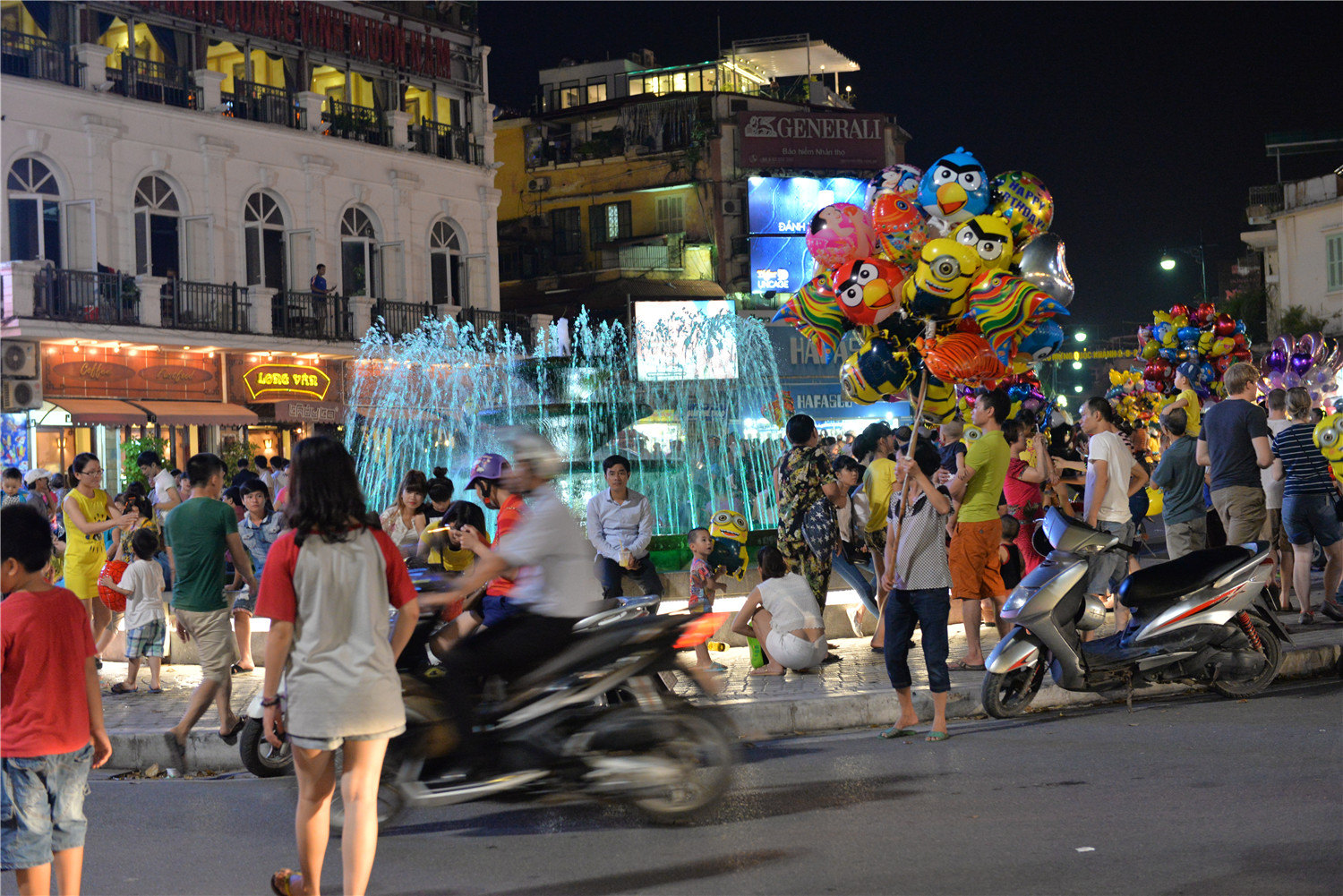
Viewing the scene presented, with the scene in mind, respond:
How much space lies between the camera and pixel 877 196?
1285cm

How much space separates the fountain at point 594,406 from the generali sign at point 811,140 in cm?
594

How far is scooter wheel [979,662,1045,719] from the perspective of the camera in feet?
26.2

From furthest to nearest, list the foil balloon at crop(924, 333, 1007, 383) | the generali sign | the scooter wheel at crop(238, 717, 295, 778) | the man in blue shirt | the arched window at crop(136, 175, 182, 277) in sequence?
the generali sign, the arched window at crop(136, 175, 182, 277), the foil balloon at crop(924, 333, 1007, 383), the man in blue shirt, the scooter wheel at crop(238, 717, 295, 778)

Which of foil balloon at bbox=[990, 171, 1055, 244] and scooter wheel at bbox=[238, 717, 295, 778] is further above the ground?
foil balloon at bbox=[990, 171, 1055, 244]

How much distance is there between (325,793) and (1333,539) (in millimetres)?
8362

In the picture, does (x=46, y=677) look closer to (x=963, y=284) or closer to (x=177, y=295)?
(x=963, y=284)

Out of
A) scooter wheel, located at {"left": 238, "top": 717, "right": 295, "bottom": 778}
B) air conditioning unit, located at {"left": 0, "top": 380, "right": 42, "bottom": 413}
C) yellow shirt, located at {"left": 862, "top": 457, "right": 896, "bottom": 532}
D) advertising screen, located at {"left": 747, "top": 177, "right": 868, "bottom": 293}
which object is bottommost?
scooter wheel, located at {"left": 238, "top": 717, "right": 295, "bottom": 778}

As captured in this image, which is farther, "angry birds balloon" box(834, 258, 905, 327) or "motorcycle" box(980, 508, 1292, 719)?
"angry birds balloon" box(834, 258, 905, 327)

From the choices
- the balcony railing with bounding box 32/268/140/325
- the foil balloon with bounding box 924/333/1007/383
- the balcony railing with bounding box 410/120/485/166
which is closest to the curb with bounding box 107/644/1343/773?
the foil balloon with bounding box 924/333/1007/383

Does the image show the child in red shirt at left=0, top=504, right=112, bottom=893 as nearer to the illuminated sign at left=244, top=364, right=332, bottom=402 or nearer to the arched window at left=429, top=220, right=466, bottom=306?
the illuminated sign at left=244, top=364, right=332, bottom=402

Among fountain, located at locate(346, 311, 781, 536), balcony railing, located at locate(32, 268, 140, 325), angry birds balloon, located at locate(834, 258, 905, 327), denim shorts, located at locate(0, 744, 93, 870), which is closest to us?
denim shorts, located at locate(0, 744, 93, 870)

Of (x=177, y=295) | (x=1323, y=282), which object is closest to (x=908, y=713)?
(x=177, y=295)

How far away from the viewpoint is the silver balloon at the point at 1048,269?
40.1ft

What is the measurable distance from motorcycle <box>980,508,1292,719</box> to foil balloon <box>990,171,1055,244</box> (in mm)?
4699
